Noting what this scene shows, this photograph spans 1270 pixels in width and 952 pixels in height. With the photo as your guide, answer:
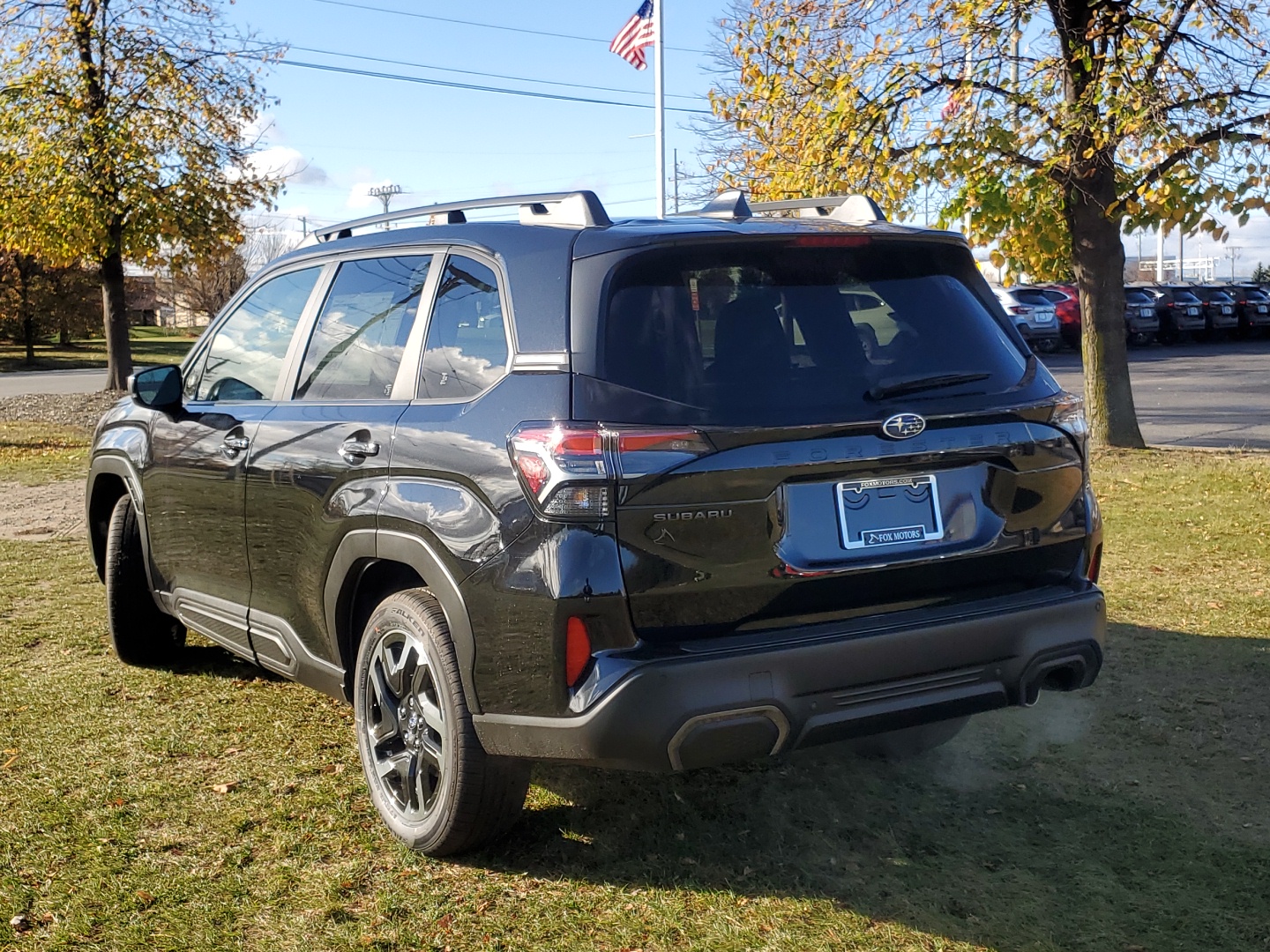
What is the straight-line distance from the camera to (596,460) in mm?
3305

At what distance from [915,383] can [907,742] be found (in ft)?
5.64

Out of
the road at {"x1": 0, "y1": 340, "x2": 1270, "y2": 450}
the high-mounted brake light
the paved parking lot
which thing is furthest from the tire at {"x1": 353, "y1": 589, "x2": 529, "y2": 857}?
the road at {"x1": 0, "y1": 340, "x2": 1270, "y2": 450}

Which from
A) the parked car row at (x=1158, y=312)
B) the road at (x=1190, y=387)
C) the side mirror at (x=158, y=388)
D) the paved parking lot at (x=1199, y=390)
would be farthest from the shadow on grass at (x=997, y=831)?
the parked car row at (x=1158, y=312)

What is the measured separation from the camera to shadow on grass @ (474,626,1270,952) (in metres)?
3.59

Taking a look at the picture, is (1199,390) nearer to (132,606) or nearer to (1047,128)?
(1047,128)

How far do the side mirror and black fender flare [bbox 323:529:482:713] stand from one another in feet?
5.02

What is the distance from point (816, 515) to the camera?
348 cm

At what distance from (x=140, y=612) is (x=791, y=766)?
3120 millimetres

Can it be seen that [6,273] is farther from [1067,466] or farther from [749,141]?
[1067,466]

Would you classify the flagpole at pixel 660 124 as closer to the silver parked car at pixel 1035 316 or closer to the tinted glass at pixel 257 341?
the silver parked car at pixel 1035 316

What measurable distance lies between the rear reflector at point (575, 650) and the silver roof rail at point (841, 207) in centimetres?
160

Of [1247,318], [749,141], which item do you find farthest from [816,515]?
[1247,318]

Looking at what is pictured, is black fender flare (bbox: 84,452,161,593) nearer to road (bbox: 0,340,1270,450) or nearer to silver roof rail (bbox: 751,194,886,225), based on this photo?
silver roof rail (bbox: 751,194,886,225)

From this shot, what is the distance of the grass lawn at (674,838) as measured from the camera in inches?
139
